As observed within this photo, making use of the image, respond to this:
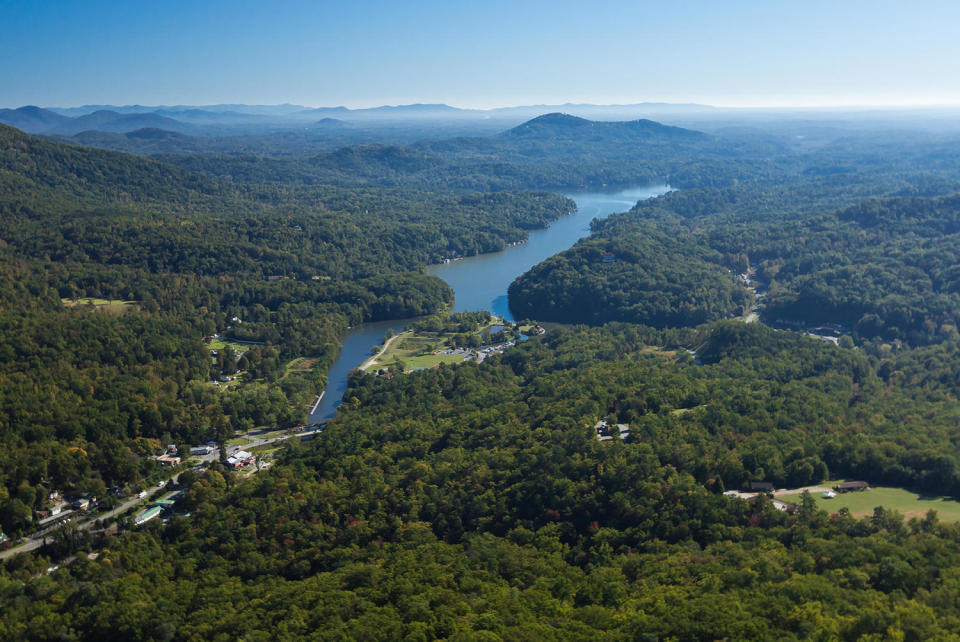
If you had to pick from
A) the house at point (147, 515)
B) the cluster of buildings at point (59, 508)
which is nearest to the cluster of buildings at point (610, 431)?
the house at point (147, 515)

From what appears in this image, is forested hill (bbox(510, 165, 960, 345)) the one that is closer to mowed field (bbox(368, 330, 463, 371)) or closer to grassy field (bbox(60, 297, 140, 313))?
mowed field (bbox(368, 330, 463, 371))

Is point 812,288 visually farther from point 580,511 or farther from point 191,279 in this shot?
point 191,279

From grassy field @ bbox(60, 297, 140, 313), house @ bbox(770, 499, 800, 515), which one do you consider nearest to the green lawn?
grassy field @ bbox(60, 297, 140, 313)

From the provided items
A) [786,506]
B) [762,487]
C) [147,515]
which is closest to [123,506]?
[147,515]

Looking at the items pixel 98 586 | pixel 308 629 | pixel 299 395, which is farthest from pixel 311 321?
pixel 308 629

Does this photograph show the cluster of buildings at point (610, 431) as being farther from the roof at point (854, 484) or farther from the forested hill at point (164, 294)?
the forested hill at point (164, 294)
